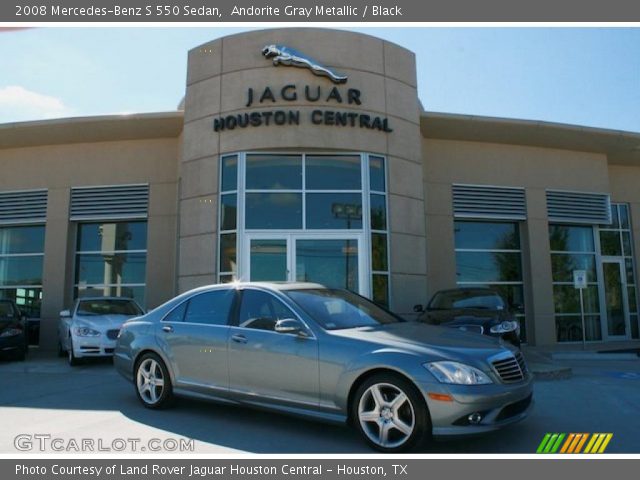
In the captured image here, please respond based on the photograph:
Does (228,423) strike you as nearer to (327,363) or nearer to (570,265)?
(327,363)

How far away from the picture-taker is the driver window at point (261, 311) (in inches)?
231

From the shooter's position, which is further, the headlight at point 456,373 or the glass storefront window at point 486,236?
the glass storefront window at point 486,236

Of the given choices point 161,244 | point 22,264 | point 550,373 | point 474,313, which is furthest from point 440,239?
point 22,264

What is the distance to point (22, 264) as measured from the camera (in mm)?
16750

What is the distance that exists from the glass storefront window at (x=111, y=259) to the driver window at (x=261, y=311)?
34.1ft

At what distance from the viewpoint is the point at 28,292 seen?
16.4m

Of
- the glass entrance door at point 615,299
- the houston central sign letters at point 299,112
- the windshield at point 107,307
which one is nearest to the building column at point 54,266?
the windshield at point 107,307

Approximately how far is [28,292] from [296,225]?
349 inches

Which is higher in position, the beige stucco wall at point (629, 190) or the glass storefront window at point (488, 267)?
the beige stucco wall at point (629, 190)

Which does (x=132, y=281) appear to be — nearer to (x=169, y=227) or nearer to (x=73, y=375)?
(x=169, y=227)

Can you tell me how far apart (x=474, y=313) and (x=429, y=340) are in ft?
18.1

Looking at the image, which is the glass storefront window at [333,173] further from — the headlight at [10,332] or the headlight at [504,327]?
the headlight at [10,332]

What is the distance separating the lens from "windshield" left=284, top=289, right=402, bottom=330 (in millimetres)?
5699
